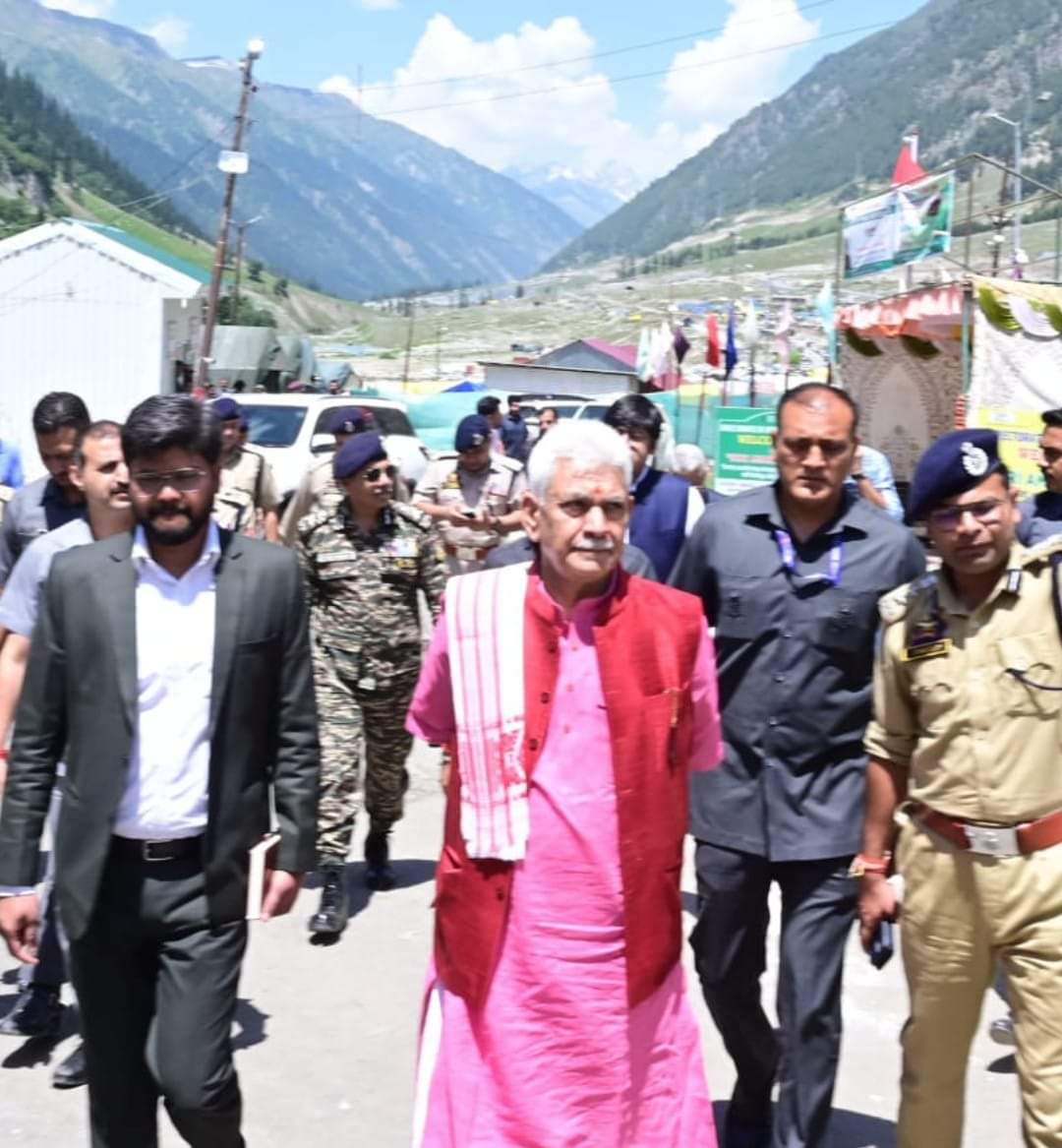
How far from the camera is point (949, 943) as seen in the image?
3598 millimetres

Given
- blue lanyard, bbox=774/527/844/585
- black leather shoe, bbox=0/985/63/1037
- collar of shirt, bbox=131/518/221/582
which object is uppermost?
blue lanyard, bbox=774/527/844/585

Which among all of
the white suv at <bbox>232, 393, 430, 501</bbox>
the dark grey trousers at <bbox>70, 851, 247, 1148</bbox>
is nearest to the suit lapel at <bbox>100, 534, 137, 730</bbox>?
the dark grey trousers at <bbox>70, 851, 247, 1148</bbox>

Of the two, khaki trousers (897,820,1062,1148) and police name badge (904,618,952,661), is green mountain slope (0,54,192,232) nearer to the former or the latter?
police name badge (904,618,952,661)

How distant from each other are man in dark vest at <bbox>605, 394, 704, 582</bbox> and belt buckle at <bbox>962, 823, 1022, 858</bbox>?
2964 mm

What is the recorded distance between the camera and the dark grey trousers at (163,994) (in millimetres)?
3398

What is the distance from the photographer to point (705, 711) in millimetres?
3420

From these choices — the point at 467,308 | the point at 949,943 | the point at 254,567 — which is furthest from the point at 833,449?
the point at 467,308

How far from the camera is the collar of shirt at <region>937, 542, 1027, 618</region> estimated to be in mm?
3523

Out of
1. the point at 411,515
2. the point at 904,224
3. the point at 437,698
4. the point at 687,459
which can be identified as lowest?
the point at 437,698

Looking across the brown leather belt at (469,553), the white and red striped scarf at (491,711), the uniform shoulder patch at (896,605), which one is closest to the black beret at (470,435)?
the brown leather belt at (469,553)

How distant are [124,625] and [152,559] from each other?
17 centimetres

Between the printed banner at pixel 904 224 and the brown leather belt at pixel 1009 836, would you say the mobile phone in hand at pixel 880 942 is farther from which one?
the printed banner at pixel 904 224

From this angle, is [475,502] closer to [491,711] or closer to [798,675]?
[798,675]

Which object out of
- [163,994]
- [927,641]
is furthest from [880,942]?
[163,994]
